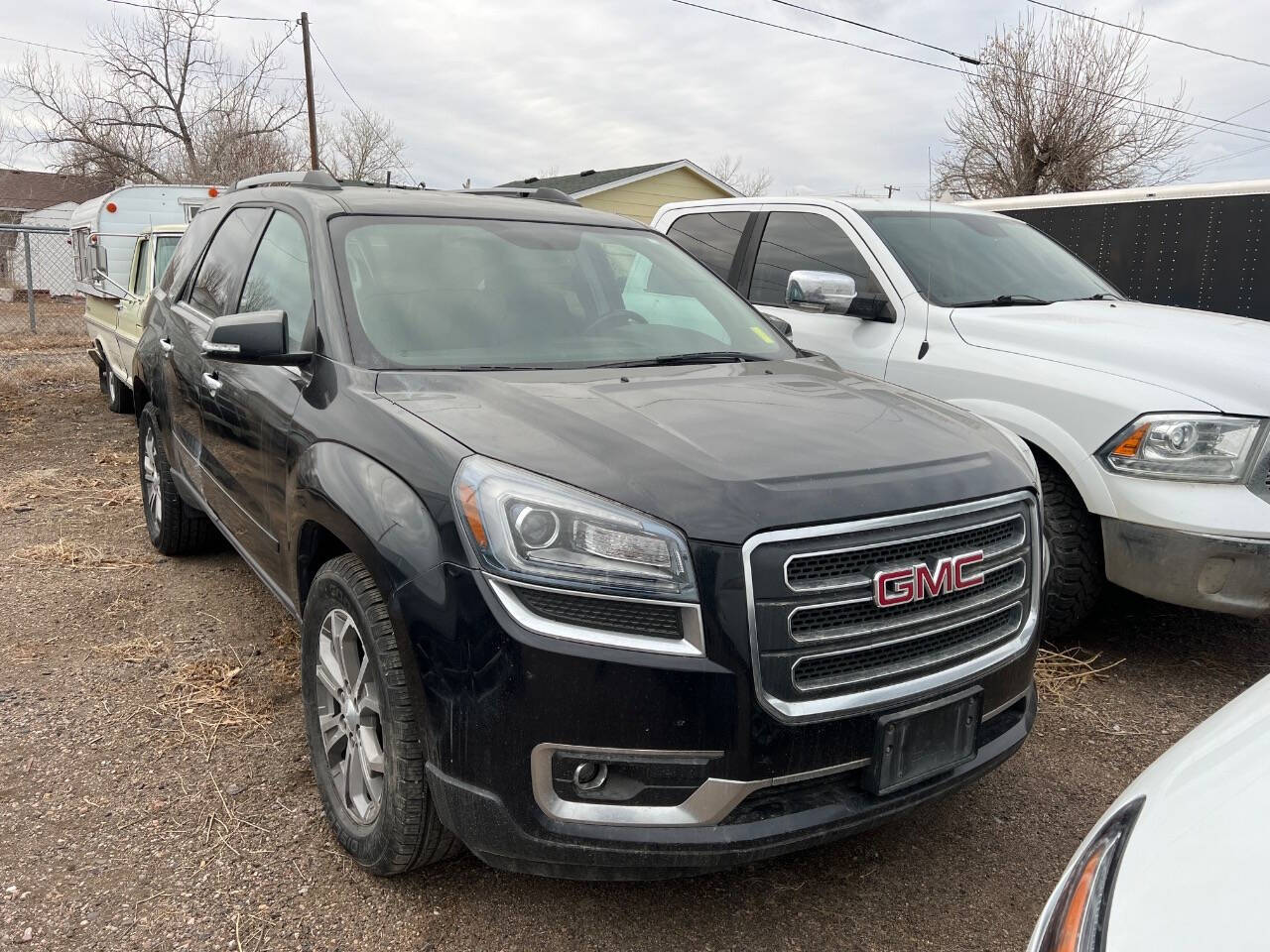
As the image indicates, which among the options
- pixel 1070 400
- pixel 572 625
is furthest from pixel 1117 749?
pixel 572 625

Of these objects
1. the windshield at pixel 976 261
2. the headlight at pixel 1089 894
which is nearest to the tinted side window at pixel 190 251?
the windshield at pixel 976 261

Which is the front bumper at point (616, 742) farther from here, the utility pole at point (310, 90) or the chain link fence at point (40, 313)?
the utility pole at point (310, 90)

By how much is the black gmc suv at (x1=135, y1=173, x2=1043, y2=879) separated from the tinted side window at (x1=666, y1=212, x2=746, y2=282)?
3049 millimetres

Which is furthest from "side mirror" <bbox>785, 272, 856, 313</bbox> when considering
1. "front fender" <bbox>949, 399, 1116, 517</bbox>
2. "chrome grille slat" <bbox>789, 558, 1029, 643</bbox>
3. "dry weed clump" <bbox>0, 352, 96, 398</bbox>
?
"dry weed clump" <bbox>0, 352, 96, 398</bbox>

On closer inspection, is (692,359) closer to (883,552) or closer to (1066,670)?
(883,552)

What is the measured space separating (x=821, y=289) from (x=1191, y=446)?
166 cm

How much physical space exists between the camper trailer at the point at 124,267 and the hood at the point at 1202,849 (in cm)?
574

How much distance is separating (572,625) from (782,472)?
1.88ft

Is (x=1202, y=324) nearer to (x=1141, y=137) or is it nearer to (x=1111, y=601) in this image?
(x=1111, y=601)

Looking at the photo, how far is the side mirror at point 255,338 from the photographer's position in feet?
9.04

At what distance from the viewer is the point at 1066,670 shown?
3.85 meters

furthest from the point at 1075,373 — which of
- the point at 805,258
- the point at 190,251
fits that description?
the point at 190,251

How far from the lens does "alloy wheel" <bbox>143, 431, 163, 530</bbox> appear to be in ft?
16.0

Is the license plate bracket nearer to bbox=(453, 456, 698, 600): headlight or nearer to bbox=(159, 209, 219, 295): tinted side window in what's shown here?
bbox=(453, 456, 698, 600): headlight
